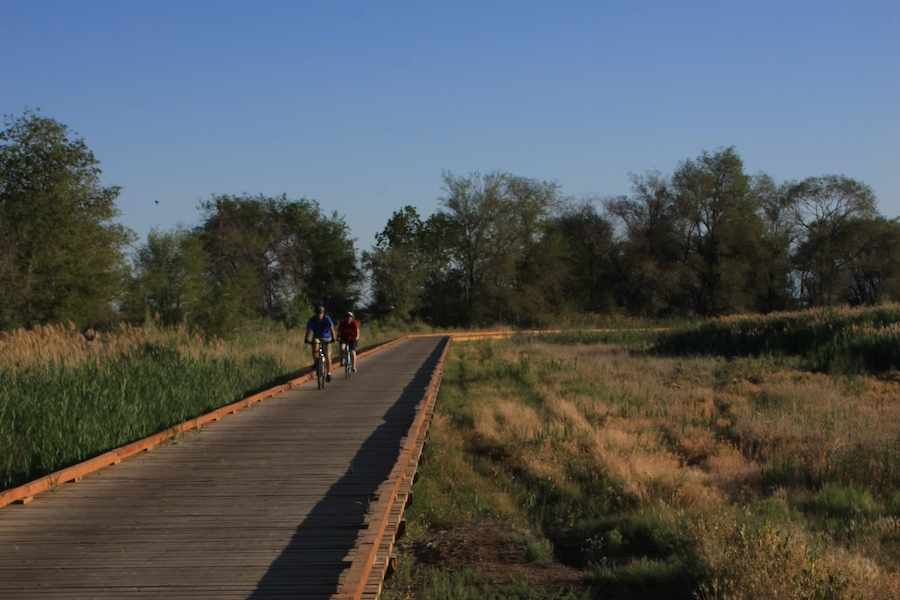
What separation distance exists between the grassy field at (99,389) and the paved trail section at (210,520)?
734 millimetres

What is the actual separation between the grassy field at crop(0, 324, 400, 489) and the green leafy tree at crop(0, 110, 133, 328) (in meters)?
12.6

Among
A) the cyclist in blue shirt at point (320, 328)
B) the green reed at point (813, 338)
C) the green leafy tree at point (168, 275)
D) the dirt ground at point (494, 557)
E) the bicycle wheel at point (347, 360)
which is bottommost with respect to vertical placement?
the dirt ground at point (494, 557)

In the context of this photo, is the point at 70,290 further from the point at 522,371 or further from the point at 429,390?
the point at 429,390

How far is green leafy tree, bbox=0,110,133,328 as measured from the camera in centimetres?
2920

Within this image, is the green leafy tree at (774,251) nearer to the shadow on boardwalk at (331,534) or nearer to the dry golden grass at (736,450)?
the dry golden grass at (736,450)

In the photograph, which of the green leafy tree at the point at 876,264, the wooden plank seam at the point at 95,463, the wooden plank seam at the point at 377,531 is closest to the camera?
the wooden plank seam at the point at 377,531

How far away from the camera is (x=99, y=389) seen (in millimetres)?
10953

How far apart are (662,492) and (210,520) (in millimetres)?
5492

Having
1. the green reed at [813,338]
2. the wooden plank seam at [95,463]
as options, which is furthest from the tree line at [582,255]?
the wooden plank seam at [95,463]

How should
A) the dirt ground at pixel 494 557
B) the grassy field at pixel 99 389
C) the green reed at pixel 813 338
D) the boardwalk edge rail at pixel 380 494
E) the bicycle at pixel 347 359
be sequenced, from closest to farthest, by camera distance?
the boardwalk edge rail at pixel 380 494 → the dirt ground at pixel 494 557 → the grassy field at pixel 99 389 → the bicycle at pixel 347 359 → the green reed at pixel 813 338

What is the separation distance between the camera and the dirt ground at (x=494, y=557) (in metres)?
7.08

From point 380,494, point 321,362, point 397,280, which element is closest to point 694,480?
point 380,494

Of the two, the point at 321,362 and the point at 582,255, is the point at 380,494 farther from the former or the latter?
the point at 582,255

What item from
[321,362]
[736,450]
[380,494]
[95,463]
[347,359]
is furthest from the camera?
[347,359]
